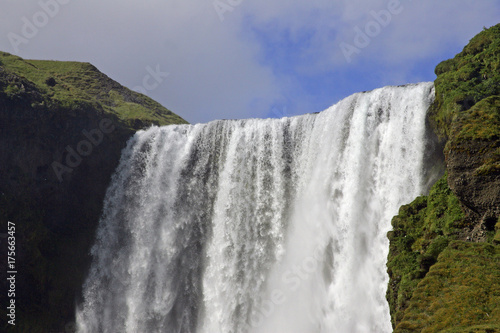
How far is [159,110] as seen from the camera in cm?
6150

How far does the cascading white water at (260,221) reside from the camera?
2703cm

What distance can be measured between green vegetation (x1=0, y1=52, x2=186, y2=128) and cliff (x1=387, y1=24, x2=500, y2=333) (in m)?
31.4

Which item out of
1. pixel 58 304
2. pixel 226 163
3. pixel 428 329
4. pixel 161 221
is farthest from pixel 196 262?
pixel 428 329

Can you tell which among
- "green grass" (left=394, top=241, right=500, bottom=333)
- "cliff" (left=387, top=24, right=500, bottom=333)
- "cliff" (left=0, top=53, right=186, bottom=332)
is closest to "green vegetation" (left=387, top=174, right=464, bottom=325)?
"cliff" (left=387, top=24, right=500, bottom=333)

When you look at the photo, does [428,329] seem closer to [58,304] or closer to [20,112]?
[58,304]

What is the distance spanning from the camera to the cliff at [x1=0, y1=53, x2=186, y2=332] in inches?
1427

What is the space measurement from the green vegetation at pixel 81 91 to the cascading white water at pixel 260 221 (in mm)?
6116

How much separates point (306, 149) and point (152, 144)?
1582cm

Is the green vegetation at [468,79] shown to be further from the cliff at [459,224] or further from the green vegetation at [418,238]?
the green vegetation at [418,238]

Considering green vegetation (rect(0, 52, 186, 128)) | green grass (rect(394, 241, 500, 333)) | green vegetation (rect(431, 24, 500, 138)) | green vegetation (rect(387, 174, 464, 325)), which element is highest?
green vegetation (rect(0, 52, 186, 128))

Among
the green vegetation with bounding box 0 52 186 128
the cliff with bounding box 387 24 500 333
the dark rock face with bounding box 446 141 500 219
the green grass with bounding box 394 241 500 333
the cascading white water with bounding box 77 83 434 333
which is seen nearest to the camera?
the green grass with bounding box 394 241 500 333

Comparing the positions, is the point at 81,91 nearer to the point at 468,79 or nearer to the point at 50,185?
the point at 50,185

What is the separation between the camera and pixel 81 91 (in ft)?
164

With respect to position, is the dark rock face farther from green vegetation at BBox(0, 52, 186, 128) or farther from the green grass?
green vegetation at BBox(0, 52, 186, 128)
